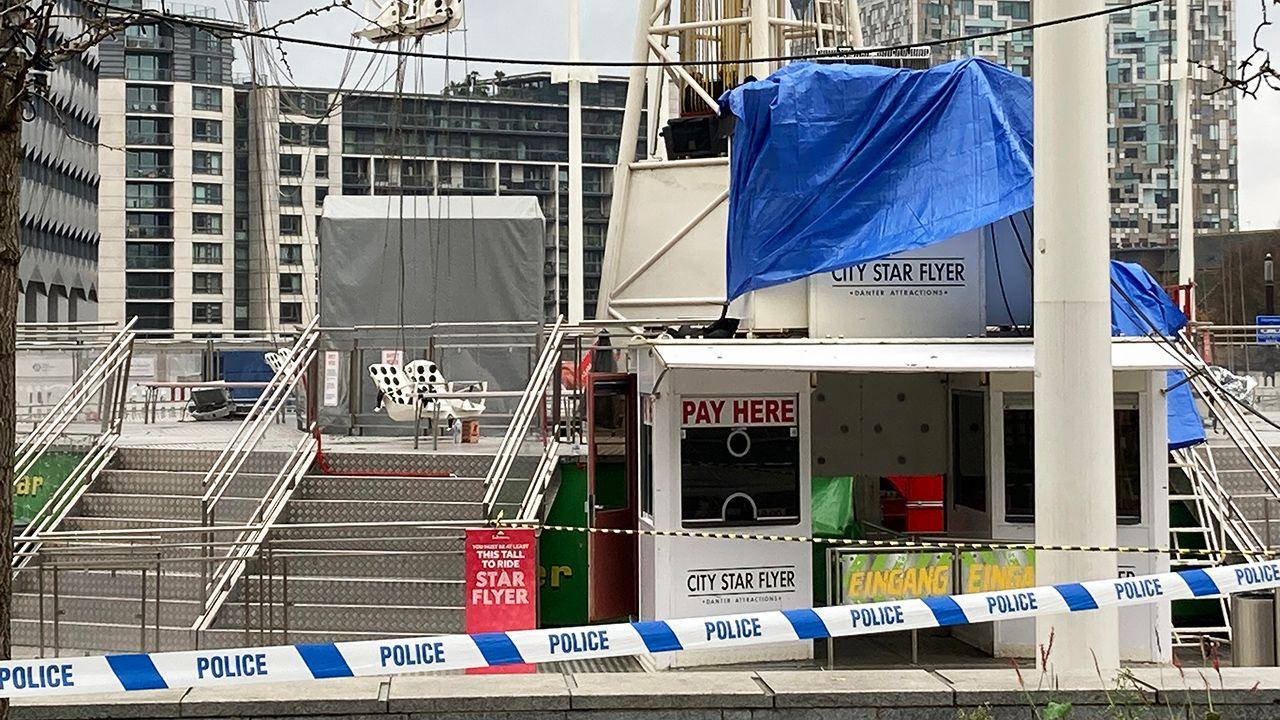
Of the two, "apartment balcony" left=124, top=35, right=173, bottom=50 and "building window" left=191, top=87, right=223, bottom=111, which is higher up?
"apartment balcony" left=124, top=35, right=173, bottom=50

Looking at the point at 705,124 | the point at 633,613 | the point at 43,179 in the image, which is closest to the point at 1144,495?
the point at 633,613

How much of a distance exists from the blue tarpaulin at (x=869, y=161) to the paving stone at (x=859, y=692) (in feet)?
21.8

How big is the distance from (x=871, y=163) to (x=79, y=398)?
9.41 metres

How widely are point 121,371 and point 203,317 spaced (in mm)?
104325

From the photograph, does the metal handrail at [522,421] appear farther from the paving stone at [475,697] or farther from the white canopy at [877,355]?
the paving stone at [475,697]

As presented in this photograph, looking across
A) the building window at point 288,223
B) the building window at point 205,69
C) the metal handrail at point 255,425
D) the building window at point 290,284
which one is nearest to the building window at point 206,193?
the building window at point 290,284

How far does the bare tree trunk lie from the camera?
6.58m

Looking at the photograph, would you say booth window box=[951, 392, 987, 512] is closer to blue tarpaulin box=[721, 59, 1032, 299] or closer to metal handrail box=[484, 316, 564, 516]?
blue tarpaulin box=[721, 59, 1032, 299]

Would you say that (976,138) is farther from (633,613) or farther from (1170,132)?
(1170,132)

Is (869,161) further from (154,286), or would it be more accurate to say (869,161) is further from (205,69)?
(205,69)

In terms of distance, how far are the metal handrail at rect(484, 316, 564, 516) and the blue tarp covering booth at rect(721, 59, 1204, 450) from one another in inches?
106

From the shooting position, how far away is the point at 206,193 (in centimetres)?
11994

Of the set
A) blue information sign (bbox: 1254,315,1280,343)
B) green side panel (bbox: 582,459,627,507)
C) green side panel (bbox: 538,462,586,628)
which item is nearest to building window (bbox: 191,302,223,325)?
blue information sign (bbox: 1254,315,1280,343)

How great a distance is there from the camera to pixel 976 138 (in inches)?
541
